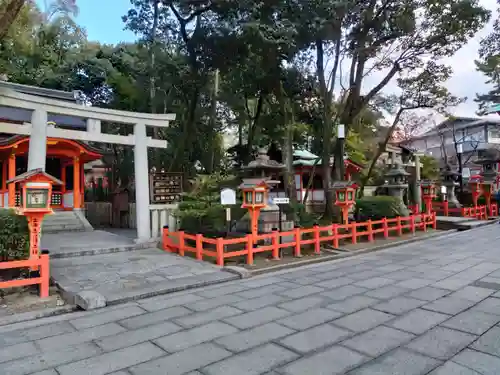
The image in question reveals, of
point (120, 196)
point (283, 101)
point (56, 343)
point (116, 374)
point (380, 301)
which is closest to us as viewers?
point (116, 374)

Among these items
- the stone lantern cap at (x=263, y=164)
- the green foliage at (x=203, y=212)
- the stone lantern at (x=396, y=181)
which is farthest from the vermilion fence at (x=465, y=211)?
the green foliage at (x=203, y=212)

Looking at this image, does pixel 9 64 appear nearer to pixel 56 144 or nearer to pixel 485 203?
pixel 56 144

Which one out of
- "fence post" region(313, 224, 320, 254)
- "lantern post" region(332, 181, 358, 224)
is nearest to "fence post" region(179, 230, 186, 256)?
"fence post" region(313, 224, 320, 254)

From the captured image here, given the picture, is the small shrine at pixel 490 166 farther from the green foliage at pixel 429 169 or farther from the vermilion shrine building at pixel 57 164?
the vermilion shrine building at pixel 57 164

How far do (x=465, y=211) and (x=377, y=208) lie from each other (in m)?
7.80

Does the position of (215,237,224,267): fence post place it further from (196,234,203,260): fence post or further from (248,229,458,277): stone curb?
(248,229,458,277): stone curb

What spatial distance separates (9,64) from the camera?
19.3 metres

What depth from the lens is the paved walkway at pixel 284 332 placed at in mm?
3168

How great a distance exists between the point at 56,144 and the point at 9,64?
8.95 metres

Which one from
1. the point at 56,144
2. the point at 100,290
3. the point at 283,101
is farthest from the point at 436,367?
the point at 56,144

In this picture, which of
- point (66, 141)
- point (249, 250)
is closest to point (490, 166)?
point (249, 250)

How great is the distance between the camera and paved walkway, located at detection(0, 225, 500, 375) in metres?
3.17

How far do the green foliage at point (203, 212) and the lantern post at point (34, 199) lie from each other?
173 inches

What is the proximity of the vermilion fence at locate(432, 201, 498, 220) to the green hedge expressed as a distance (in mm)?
18119
